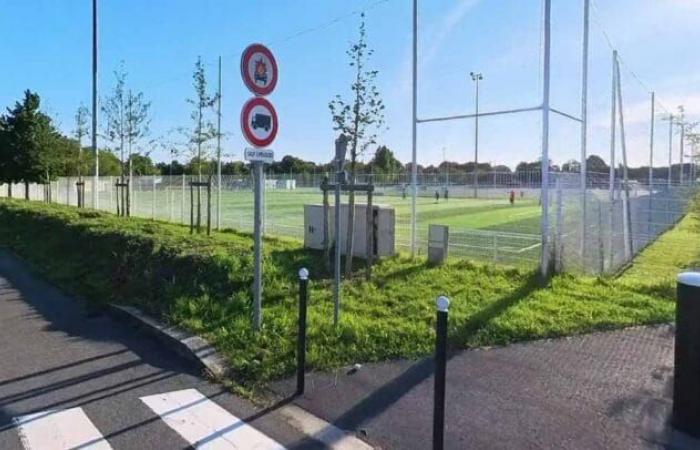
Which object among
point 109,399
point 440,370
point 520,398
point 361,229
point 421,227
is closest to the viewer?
point 440,370

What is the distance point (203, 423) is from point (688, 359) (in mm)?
3300

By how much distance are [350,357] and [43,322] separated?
4.08m

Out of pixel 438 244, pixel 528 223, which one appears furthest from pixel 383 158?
pixel 528 223

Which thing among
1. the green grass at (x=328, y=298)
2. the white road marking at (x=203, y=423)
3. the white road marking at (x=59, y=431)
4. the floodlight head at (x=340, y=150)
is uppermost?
the floodlight head at (x=340, y=150)

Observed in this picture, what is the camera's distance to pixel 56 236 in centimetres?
1323

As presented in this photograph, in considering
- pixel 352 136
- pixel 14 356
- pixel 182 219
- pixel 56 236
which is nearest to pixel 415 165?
pixel 352 136

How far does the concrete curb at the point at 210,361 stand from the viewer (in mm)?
3672

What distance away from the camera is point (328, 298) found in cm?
726

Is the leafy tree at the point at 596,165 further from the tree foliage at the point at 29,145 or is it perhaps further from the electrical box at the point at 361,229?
the tree foliage at the point at 29,145

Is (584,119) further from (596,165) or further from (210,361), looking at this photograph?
(210,361)

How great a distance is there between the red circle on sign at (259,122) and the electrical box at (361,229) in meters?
3.92

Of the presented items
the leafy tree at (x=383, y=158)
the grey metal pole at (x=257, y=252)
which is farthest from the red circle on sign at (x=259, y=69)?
the leafy tree at (x=383, y=158)

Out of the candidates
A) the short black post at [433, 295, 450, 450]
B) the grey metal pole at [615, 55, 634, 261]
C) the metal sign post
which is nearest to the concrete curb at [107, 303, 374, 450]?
the short black post at [433, 295, 450, 450]

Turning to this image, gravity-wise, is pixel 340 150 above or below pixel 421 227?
above
